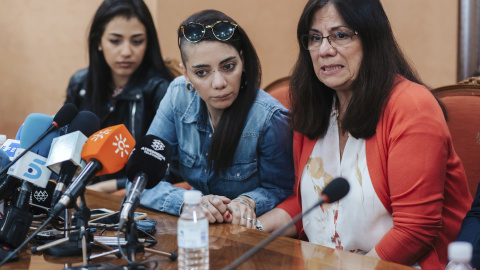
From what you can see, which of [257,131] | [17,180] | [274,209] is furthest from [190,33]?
[17,180]

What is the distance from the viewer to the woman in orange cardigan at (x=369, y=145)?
4.75 ft

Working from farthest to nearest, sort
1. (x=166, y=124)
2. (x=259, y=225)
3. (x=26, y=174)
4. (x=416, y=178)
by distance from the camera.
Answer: (x=166, y=124) < (x=259, y=225) < (x=416, y=178) < (x=26, y=174)

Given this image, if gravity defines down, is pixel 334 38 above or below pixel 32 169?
above

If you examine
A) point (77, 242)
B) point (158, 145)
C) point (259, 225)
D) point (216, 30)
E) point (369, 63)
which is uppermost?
point (216, 30)

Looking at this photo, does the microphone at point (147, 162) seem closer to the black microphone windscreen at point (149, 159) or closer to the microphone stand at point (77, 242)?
the black microphone windscreen at point (149, 159)

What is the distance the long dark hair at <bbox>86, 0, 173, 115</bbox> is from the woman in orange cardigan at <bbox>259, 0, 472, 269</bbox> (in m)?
1.18

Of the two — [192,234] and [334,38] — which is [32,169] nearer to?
[192,234]

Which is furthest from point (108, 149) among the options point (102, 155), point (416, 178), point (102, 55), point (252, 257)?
point (102, 55)

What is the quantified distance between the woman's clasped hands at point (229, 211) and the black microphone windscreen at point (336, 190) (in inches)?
25.5

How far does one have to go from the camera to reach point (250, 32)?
121 inches

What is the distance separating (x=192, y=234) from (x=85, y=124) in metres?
0.43

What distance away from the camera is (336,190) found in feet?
3.25

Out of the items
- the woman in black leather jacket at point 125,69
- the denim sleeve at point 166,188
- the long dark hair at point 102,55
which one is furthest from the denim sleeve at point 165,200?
the long dark hair at point 102,55

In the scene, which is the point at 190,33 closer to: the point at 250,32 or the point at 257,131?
the point at 257,131
